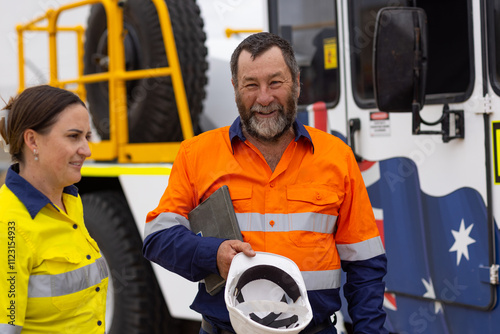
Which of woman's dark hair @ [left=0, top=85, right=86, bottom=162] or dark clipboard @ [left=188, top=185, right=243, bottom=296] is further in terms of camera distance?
dark clipboard @ [left=188, top=185, right=243, bottom=296]

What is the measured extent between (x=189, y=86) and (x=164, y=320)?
4.98 feet

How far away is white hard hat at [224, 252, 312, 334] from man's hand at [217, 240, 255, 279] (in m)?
0.03

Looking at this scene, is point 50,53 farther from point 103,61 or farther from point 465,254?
point 465,254

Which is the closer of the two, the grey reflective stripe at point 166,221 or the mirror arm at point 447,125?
the grey reflective stripe at point 166,221

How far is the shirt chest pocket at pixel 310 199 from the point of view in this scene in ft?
6.62

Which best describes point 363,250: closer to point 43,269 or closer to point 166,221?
point 166,221

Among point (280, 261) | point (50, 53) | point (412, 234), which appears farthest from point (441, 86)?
point (50, 53)

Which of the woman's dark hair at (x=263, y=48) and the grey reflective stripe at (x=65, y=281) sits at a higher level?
the woman's dark hair at (x=263, y=48)

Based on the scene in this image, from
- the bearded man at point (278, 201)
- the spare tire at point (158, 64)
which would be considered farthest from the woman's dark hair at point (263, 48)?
the spare tire at point (158, 64)

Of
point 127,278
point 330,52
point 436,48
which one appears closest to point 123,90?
point 127,278

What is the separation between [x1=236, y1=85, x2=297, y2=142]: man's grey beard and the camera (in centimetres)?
206

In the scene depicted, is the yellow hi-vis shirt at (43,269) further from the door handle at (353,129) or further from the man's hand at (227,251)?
the door handle at (353,129)

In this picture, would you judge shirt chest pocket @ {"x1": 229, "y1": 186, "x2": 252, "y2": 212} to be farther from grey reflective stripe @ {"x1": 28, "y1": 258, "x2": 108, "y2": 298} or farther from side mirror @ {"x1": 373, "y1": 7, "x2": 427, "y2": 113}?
side mirror @ {"x1": 373, "y1": 7, "x2": 427, "y2": 113}

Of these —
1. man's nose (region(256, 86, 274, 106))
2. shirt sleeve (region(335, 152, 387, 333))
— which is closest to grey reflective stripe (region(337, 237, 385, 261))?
shirt sleeve (region(335, 152, 387, 333))
